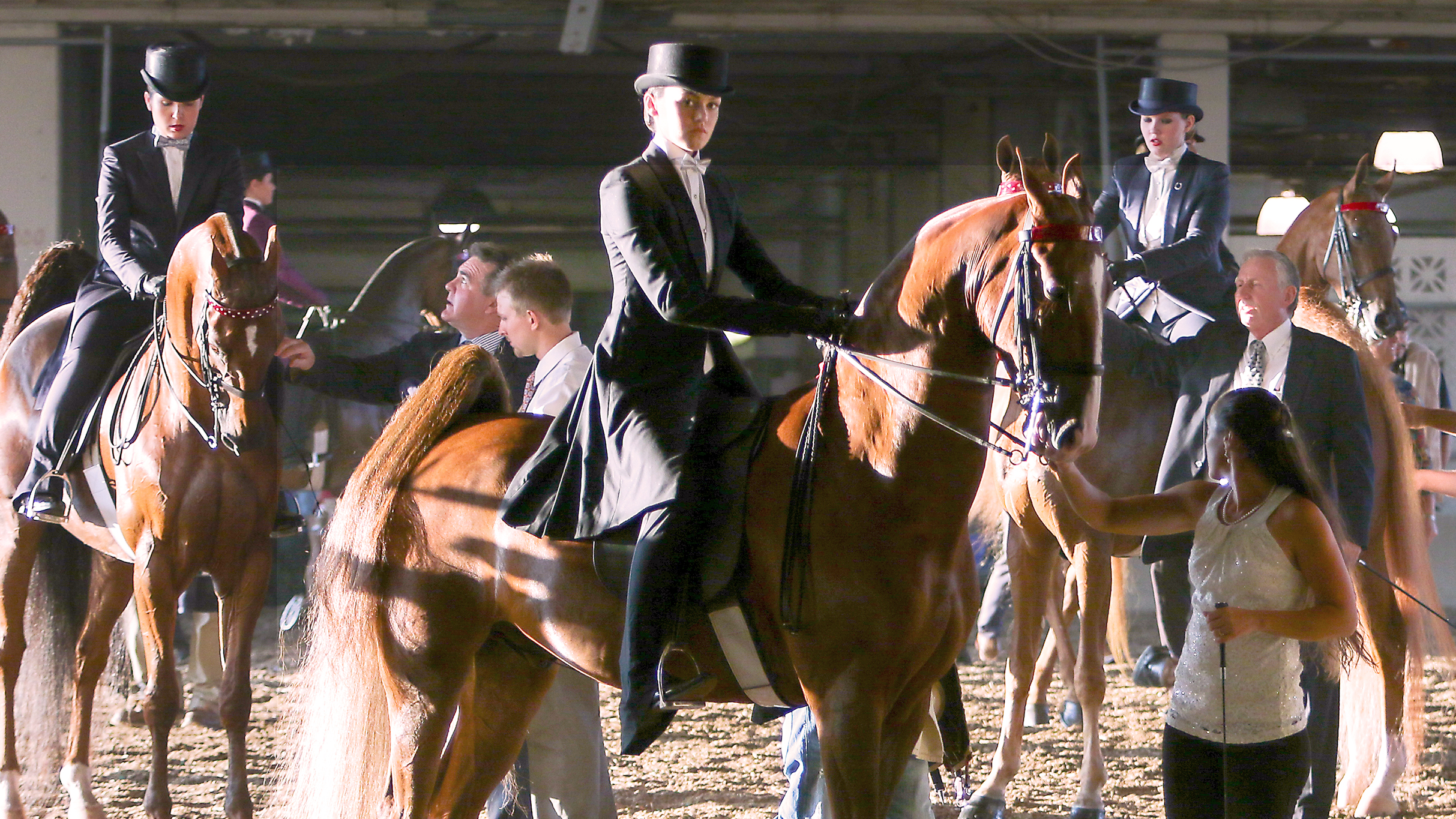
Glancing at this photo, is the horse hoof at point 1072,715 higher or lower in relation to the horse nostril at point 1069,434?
lower

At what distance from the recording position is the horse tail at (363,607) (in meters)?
3.10

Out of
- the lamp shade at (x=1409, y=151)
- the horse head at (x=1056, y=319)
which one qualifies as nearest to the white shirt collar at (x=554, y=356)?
the horse head at (x=1056, y=319)

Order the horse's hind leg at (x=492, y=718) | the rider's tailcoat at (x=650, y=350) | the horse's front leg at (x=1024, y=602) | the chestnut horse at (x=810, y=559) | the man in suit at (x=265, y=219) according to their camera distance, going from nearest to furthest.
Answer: the chestnut horse at (x=810, y=559) → the rider's tailcoat at (x=650, y=350) → the horse's hind leg at (x=492, y=718) → the horse's front leg at (x=1024, y=602) → the man in suit at (x=265, y=219)

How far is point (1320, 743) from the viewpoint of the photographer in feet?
14.2

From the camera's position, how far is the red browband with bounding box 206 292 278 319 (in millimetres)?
4148

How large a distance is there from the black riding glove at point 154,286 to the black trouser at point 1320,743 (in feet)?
12.7

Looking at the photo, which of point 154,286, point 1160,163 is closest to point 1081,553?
point 1160,163

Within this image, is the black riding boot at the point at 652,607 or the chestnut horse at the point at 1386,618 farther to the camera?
the chestnut horse at the point at 1386,618

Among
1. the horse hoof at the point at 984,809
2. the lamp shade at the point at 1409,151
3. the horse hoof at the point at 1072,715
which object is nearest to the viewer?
the horse hoof at the point at 984,809

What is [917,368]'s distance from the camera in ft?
8.10

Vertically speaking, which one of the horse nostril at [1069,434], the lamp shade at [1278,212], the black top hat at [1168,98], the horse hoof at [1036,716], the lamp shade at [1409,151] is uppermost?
the lamp shade at [1409,151]

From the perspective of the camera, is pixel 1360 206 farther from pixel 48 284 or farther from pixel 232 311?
pixel 48 284

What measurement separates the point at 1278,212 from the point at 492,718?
327 inches

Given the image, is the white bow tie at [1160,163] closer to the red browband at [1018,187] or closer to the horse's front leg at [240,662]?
the red browband at [1018,187]
